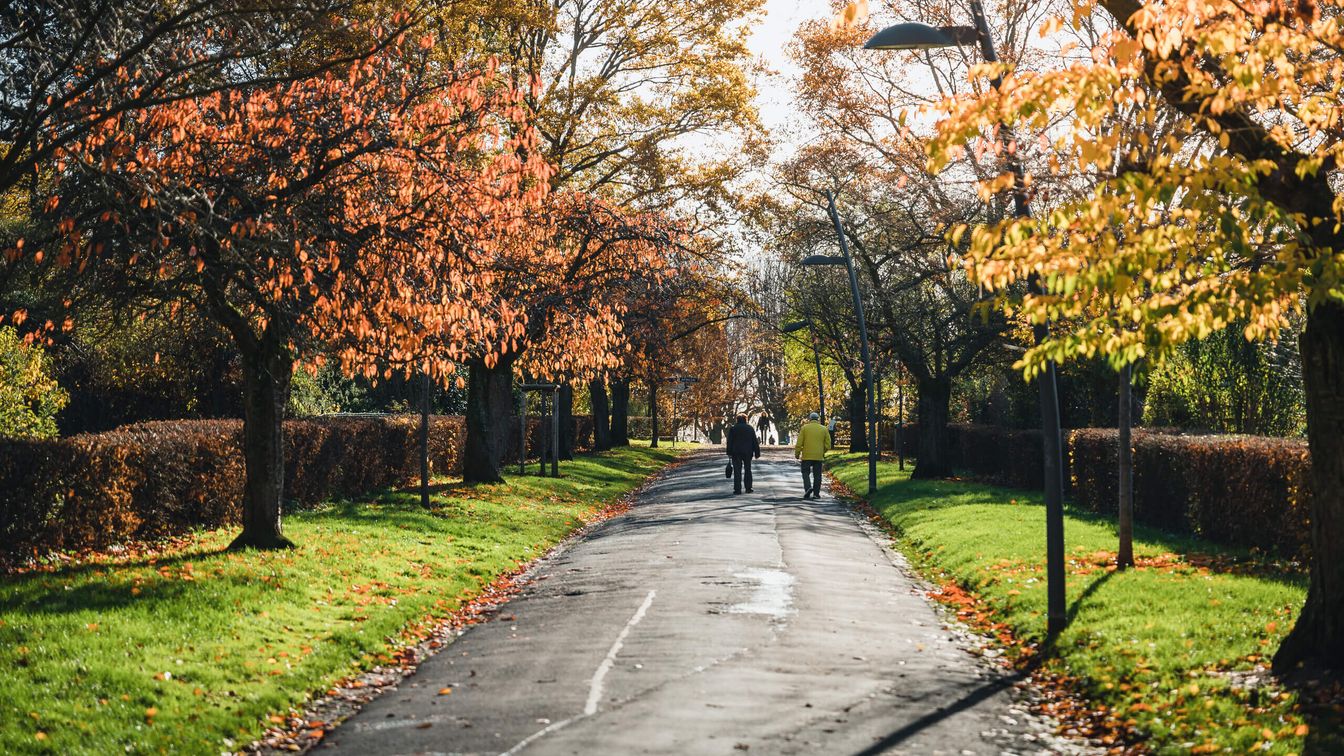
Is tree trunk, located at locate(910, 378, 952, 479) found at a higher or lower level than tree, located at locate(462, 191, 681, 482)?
lower

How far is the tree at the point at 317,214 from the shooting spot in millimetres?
11930

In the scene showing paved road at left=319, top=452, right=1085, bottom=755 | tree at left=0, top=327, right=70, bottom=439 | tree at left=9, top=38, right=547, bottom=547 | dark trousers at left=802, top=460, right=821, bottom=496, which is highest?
tree at left=9, top=38, right=547, bottom=547

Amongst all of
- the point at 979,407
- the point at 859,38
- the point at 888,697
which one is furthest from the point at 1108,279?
the point at 979,407

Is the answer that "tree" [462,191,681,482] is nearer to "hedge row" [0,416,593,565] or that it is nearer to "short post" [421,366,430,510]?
"short post" [421,366,430,510]

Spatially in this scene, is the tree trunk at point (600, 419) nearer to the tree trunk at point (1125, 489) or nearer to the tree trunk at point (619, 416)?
the tree trunk at point (619, 416)

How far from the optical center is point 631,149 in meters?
35.3

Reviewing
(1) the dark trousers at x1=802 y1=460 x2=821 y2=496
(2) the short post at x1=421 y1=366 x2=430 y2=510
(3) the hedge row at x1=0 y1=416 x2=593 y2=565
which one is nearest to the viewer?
(3) the hedge row at x1=0 y1=416 x2=593 y2=565

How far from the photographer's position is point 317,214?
1293 centimetres

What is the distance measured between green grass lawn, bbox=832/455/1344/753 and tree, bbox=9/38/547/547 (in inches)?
255

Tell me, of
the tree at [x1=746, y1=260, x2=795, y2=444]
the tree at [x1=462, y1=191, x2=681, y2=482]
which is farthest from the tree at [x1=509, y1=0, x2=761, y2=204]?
the tree at [x1=746, y1=260, x2=795, y2=444]

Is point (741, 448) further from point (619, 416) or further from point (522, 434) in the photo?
point (619, 416)

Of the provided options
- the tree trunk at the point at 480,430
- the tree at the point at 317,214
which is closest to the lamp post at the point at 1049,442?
the tree at the point at 317,214

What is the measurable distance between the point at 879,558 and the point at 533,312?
10356 mm

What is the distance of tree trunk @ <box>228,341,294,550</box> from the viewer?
15273 mm
